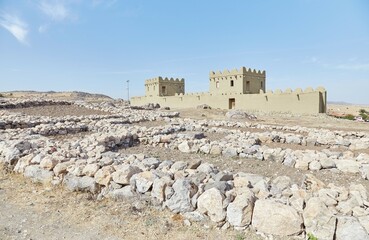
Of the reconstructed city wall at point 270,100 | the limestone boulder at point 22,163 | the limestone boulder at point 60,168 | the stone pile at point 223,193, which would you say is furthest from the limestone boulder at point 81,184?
the reconstructed city wall at point 270,100

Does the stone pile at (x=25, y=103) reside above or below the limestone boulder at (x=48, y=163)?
above

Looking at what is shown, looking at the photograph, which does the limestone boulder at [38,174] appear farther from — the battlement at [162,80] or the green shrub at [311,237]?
the battlement at [162,80]

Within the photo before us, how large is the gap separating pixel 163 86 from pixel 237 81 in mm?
15598

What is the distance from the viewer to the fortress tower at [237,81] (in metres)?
36.5

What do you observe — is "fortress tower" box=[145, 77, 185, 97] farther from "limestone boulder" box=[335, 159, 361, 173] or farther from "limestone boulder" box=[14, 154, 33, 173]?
"limestone boulder" box=[335, 159, 361, 173]

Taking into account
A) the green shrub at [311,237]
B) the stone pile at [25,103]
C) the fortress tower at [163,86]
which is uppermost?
the fortress tower at [163,86]

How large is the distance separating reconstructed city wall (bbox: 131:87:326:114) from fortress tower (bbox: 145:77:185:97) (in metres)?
6.73

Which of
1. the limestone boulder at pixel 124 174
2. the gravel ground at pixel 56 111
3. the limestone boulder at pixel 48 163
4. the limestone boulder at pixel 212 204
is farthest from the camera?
the gravel ground at pixel 56 111

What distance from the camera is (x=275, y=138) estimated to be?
37.3 ft

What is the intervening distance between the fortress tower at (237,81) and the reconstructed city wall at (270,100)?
161 centimetres

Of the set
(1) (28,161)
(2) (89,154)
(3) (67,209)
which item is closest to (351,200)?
(3) (67,209)

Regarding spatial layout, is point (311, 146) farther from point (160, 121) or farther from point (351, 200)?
point (160, 121)

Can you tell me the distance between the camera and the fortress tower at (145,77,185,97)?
47300 millimetres

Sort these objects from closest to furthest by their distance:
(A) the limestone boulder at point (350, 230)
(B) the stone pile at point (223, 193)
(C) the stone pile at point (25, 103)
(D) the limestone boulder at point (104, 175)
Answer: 1. (A) the limestone boulder at point (350, 230)
2. (B) the stone pile at point (223, 193)
3. (D) the limestone boulder at point (104, 175)
4. (C) the stone pile at point (25, 103)
